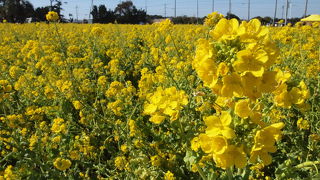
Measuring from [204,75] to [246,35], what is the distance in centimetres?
21

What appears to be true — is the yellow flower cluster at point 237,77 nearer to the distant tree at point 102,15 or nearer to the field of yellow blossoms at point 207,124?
the field of yellow blossoms at point 207,124

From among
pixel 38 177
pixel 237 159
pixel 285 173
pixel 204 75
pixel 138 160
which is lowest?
pixel 38 177

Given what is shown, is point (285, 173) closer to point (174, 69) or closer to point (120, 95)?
point (120, 95)

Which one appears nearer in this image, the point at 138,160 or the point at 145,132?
the point at 138,160

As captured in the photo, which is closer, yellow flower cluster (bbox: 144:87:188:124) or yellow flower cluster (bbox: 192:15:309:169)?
yellow flower cluster (bbox: 192:15:309:169)

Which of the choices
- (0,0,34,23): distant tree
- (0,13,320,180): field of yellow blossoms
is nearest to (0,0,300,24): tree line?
(0,0,34,23): distant tree

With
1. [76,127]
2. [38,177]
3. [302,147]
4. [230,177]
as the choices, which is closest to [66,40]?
[76,127]

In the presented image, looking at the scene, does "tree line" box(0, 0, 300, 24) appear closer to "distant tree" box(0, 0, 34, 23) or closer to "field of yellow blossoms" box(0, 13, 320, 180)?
"distant tree" box(0, 0, 34, 23)

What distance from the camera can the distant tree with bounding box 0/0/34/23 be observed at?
3000 centimetres

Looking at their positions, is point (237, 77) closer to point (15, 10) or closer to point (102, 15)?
point (102, 15)

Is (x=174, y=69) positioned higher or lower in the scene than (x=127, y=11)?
lower

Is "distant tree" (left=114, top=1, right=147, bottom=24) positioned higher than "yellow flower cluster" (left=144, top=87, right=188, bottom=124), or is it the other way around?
"distant tree" (left=114, top=1, right=147, bottom=24)

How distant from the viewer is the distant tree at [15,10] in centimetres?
3000

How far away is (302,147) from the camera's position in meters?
2.53
